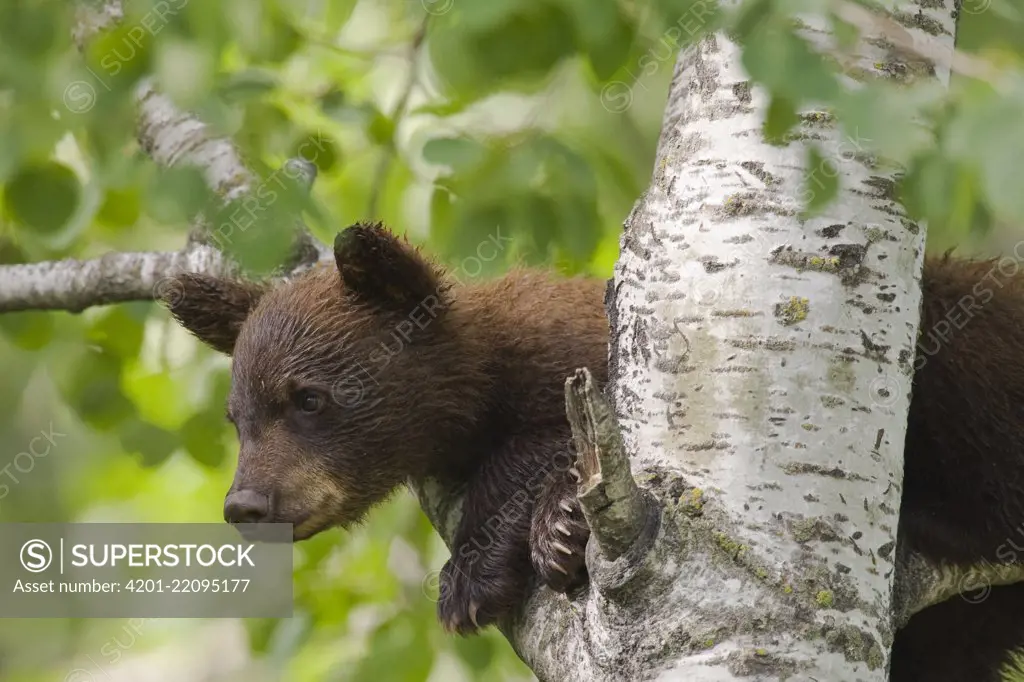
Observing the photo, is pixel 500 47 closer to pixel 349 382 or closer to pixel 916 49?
pixel 349 382

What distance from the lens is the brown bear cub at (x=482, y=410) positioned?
3.16 metres

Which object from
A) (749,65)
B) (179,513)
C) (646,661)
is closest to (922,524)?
(646,661)

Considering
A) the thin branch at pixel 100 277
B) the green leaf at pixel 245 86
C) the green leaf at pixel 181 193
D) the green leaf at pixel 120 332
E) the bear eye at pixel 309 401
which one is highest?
the green leaf at pixel 181 193

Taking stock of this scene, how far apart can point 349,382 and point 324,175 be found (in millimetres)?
2253

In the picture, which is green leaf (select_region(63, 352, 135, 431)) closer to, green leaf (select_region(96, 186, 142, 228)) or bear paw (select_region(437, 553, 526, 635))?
green leaf (select_region(96, 186, 142, 228))

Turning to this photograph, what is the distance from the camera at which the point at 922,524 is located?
2990 millimetres

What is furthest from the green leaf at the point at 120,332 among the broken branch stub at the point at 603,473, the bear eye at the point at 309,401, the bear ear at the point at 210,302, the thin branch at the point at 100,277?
the broken branch stub at the point at 603,473

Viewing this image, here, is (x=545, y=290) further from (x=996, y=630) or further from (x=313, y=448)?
(x=996, y=630)

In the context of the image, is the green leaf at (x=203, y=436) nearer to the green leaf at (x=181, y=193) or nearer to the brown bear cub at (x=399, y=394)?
the brown bear cub at (x=399, y=394)

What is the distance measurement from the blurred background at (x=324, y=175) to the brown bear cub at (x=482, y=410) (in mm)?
304

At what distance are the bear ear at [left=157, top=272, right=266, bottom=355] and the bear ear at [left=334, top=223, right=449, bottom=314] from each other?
0.52 m

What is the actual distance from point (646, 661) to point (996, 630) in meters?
1.73

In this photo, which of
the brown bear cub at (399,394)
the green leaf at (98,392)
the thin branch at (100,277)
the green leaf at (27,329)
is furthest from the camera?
the green leaf at (27,329)

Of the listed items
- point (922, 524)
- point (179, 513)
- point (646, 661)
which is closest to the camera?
point (646, 661)
